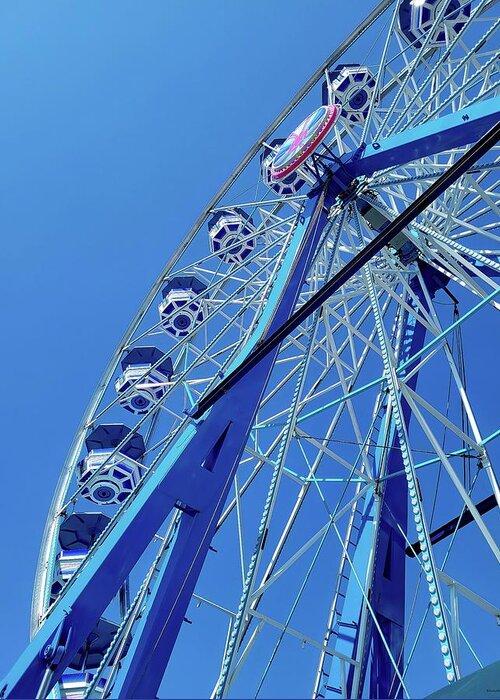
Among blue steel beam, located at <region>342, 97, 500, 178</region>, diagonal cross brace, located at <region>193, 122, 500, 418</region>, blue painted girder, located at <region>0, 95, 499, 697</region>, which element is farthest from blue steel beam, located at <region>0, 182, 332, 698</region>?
blue steel beam, located at <region>342, 97, 500, 178</region>

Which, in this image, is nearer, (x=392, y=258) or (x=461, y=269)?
(x=461, y=269)

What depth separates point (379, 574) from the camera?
8305mm

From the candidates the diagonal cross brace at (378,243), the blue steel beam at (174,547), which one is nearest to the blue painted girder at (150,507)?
the blue steel beam at (174,547)

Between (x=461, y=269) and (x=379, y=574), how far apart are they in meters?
4.47

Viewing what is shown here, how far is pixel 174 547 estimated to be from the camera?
5.66m

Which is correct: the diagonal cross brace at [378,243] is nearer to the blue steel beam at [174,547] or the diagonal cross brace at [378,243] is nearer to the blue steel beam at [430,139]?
the blue steel beam at [174,547]

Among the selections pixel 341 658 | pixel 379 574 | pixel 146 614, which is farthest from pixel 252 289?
pixel 146 614

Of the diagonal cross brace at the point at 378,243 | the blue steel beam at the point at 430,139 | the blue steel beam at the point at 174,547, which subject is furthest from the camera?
the blue steel beam at the point at 430,139

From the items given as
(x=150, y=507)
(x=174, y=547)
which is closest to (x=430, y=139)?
(x=150, y=507)

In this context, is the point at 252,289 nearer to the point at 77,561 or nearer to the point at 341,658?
the point at 77,561

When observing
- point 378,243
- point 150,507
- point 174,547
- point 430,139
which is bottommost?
point 174,547

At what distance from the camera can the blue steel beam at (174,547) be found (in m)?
4.91

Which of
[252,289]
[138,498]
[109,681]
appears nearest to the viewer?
[109,681]

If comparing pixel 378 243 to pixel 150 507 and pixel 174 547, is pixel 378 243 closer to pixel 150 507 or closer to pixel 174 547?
pixel 150 507
